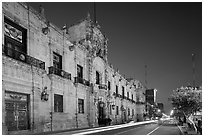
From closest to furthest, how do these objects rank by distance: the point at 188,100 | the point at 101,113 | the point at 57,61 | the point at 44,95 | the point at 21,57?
the point at 21,57 < the point at 44,95 < the point at 57,61 < the point at 188,100 < the point at 101,113

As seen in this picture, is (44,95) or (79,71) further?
(79,71)

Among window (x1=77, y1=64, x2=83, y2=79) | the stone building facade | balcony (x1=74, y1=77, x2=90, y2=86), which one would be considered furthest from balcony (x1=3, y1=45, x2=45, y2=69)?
window (x1=77, y1=64, x2=83, y2=79)

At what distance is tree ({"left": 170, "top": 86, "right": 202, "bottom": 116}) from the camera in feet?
70.5

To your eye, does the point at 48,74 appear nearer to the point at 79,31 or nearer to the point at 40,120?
the point at 40,120

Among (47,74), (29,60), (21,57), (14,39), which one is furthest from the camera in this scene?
(47,74)

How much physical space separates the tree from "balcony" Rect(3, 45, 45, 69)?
1284 cm

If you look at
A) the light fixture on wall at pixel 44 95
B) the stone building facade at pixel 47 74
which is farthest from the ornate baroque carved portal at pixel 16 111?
the light fixture on wall at pixel 44 95

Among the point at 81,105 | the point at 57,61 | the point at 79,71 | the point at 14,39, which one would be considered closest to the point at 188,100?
the point at 81,105

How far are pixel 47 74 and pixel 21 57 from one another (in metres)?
2.99

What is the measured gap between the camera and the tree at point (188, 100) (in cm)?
2148

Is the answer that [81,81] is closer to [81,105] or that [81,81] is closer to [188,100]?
[81,105]

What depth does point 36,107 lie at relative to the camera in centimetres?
1705

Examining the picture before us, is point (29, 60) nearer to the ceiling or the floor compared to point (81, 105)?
nearer to the ceiling

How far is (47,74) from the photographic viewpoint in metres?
18.6
